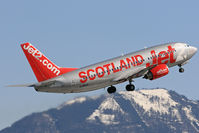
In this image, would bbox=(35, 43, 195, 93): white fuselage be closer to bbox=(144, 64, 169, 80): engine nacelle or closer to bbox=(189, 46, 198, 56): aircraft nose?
bbox=(144, 64, 169, 80): engine nacelle

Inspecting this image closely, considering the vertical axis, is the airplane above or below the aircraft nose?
below

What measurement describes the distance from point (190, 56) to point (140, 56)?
43.6 ft

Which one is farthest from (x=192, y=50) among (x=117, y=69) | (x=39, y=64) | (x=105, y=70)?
(x=39, y=64)

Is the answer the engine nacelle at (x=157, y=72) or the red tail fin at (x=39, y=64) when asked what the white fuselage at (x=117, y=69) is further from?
the red tail fin at (x=39, y=64)

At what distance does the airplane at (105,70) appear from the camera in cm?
7756

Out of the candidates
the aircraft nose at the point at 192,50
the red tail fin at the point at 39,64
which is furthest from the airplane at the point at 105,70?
the aircraft nose at the point at 192,50

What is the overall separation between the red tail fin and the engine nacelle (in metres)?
15.0

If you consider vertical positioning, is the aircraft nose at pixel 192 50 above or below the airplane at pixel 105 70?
above

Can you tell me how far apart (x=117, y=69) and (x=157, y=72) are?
6.65m

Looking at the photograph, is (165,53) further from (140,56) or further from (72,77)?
(72,77)

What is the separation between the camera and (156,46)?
89.2 metres

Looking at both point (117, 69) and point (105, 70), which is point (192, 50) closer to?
point (117, 69)

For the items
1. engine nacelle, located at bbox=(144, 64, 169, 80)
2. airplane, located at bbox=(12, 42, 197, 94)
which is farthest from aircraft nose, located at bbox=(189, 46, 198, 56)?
engine nacelle, located at bbox=(144, 64, 169, 80)

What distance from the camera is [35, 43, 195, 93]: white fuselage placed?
7781cm
